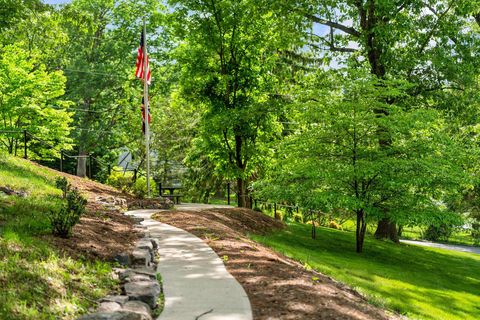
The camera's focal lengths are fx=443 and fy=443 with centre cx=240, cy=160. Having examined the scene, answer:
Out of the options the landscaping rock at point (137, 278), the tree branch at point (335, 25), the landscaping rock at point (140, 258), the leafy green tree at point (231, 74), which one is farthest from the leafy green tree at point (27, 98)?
the landscaping rock at point (137, 278)

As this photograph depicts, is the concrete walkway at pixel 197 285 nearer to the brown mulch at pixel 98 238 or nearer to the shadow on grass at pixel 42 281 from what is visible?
the brown mulch at pixel 98 238

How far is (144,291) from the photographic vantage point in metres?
5.41

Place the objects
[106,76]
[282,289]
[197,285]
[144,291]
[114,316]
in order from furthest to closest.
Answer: [106,76] < [197,285] < [282,289] < [144,291] < [114,316]

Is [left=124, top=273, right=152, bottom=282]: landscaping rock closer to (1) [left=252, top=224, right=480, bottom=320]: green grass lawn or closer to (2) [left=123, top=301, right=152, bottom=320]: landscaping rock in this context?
(2) [left=123, top=301, right=152, bottom=320]: landscaping rock

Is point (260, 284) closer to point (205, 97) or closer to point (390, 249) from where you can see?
point (390, 249)

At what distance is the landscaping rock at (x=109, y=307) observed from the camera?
481cm

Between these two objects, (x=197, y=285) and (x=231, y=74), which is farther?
(x=231, y=74)

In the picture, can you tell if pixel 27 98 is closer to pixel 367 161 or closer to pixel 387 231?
→ pixel 367 161

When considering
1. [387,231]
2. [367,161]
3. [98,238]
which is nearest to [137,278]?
[98,238]

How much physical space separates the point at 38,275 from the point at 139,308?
1.29 meters

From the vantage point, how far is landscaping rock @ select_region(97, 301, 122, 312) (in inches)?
189

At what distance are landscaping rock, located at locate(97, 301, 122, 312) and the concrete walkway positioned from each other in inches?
19.7

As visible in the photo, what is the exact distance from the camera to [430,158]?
1332cm

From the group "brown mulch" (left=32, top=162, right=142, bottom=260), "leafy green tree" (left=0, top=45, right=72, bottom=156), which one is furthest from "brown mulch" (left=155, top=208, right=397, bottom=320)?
"leafy green tree" (left=0, top=45, right=72, bottom=156)
